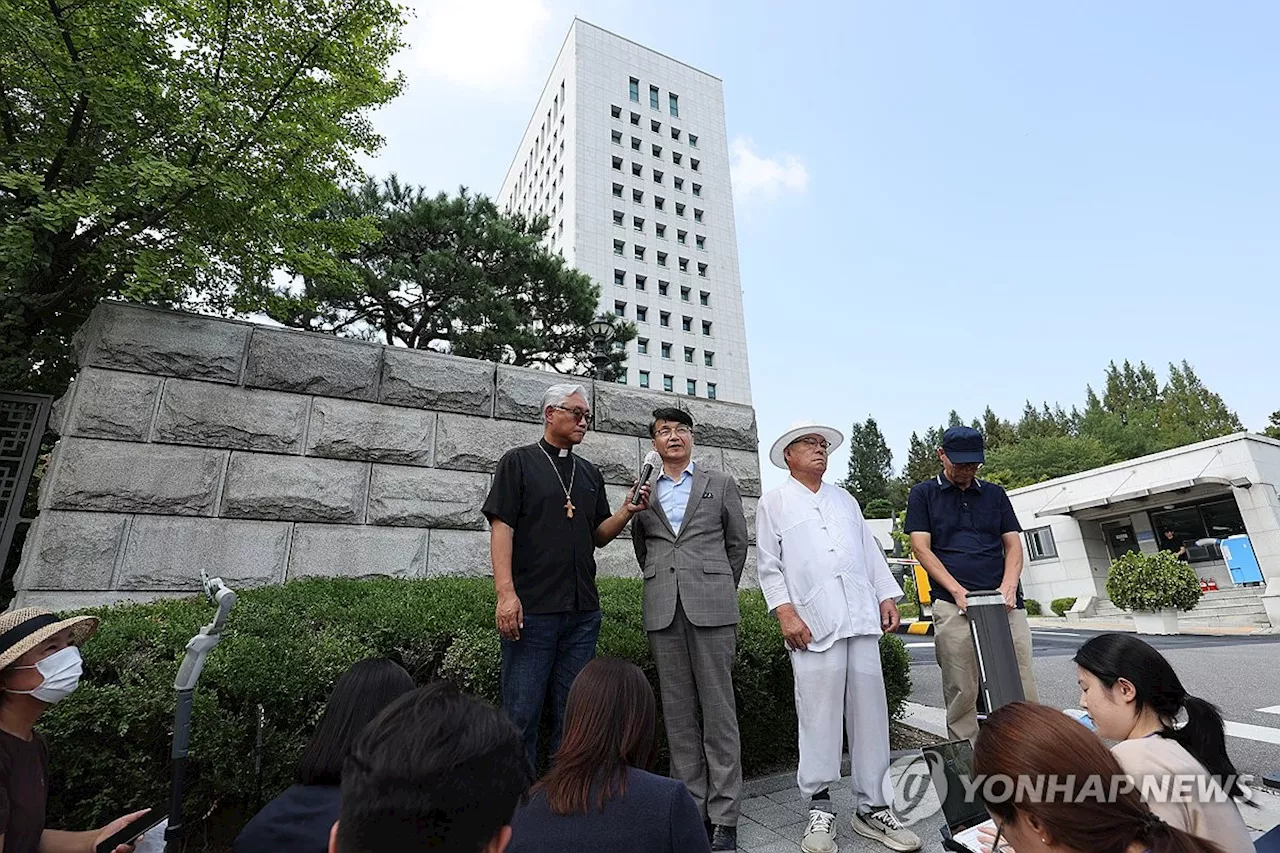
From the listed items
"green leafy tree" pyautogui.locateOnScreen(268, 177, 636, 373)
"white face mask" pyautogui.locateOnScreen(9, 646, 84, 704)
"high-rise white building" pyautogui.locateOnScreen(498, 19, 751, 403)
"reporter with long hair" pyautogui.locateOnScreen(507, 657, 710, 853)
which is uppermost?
"high-rise white building" pyautogui.locateOnScreen(498, 19, 751, 403)

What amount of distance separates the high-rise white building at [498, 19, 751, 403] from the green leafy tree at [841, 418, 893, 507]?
66.7 ft

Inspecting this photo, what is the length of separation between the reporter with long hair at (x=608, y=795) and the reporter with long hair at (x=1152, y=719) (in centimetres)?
133

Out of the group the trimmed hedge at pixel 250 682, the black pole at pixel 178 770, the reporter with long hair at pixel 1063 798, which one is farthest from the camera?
the trimmed hedge at pixel 250 682

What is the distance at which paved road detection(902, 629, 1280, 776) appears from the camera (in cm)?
454

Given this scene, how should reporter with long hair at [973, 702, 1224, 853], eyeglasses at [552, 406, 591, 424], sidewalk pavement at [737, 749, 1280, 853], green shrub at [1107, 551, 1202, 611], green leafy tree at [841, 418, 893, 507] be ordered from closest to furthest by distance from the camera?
reporter with long hair at [973, 702, 1224, 853]
sidewalk pavement at [737, 749, 1280, 853]
eyeglasses at [552, 406, 591, 424]
green shrub at [1107, 551, 1202, 611]
green leafy tree at [841, 418, 893, 507]

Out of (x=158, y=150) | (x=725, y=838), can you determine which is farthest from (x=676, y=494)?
(x=158, y=150)

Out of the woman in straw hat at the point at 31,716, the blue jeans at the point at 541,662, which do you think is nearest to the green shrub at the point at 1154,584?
the blue jeans at the point at 541,662

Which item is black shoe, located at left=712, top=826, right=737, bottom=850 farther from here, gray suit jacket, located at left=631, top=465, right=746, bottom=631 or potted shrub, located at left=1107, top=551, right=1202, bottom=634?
potted shrub, located at left=1107, top=551, right=1202, bottom=634

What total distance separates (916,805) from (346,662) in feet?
10.0

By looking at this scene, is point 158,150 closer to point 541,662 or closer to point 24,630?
point 24,630

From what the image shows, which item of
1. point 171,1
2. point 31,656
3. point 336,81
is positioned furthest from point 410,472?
point 171,1

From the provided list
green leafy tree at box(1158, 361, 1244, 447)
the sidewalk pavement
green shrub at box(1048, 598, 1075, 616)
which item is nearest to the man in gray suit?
the sidewalk pavement

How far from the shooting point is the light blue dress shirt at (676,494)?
12.0 feet

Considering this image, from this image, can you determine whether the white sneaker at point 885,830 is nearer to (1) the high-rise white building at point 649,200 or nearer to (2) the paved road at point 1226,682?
(2) the paved road at point 1226,682
